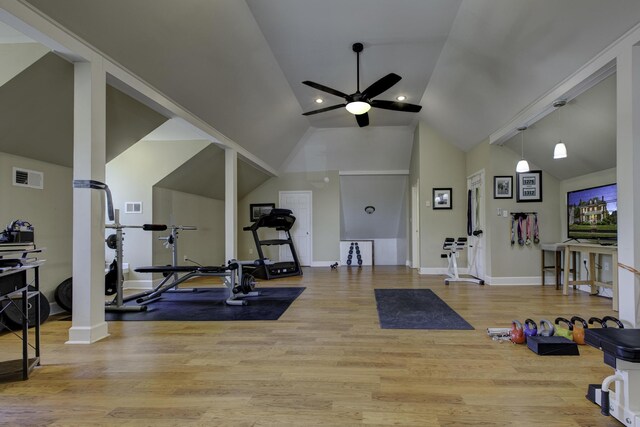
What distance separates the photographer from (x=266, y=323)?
132 inches

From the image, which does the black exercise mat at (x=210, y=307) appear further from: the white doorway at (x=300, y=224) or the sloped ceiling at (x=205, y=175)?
the white doorway at (x=300, y=224)

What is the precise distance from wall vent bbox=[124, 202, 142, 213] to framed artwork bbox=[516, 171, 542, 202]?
6273 mm

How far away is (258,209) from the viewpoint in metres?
8.70

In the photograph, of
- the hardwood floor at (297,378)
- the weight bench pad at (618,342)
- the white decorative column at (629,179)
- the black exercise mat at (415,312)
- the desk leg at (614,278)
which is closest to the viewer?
the weight bench pad at (618,342)

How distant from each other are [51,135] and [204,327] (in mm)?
2518

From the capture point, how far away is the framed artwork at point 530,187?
558 centimetres

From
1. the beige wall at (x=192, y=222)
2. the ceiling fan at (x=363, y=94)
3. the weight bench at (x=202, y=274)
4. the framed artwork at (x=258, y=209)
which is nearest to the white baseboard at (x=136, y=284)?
the beige wall at (x=192, y=222)

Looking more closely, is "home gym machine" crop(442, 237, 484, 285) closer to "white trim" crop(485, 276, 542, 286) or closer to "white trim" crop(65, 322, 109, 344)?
"white trim" crop(485, 276, 542, 286)

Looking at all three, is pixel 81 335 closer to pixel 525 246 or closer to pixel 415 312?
pixel 415 312

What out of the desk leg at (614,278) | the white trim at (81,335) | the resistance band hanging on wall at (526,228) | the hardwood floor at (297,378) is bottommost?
the hardwood floor at (297,378)

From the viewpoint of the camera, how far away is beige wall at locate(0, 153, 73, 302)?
10.9 feet

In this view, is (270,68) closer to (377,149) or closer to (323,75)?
(323,75)

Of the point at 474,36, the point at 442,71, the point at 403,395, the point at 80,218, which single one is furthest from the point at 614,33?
the point at 80,218

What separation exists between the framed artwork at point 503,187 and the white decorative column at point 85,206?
5.64 metres
